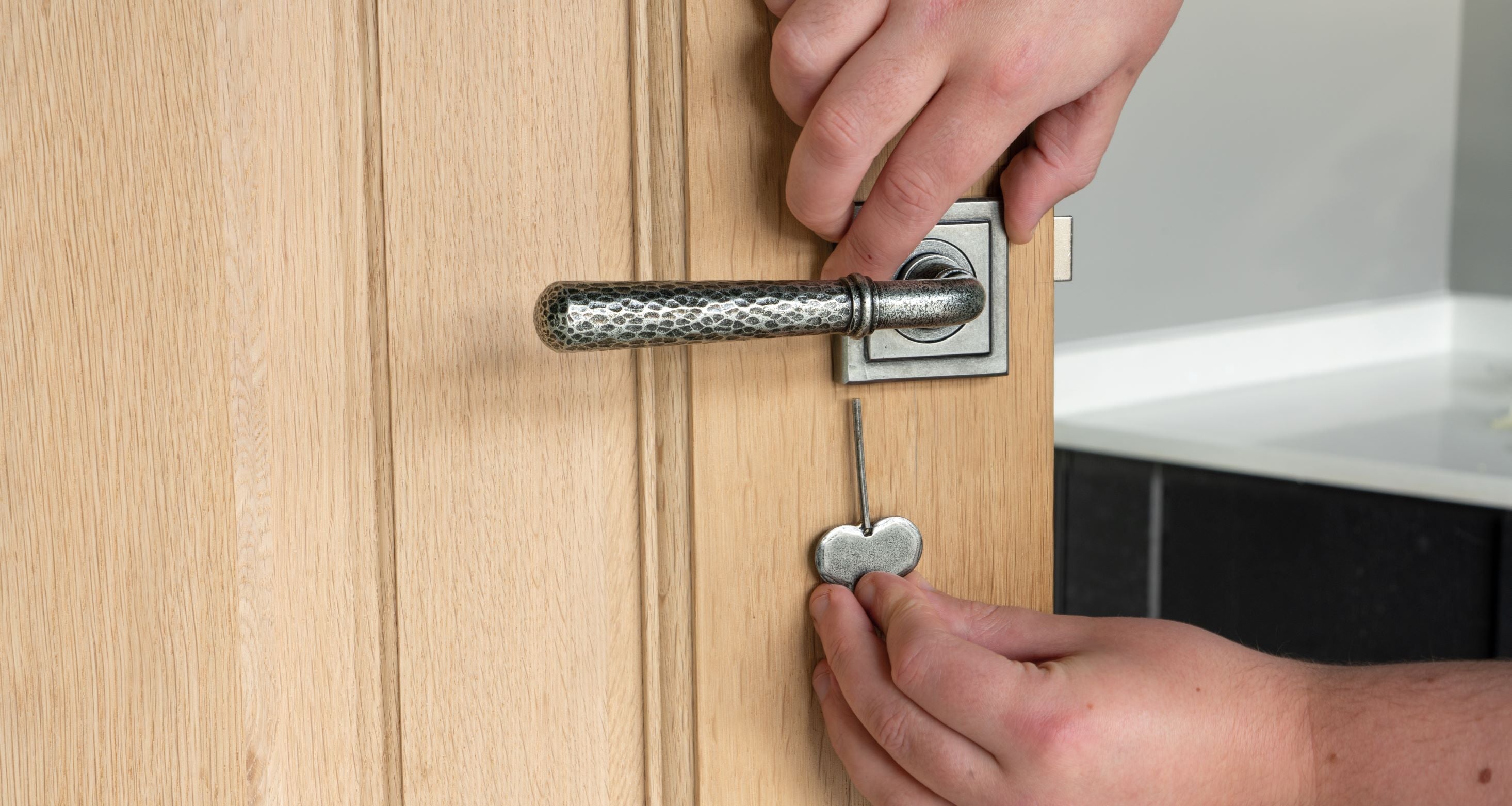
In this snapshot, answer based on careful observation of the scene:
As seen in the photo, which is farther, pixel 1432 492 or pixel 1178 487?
pixel 1178 487

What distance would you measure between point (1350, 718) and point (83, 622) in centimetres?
45

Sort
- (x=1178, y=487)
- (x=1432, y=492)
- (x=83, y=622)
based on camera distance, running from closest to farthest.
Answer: (x=83, y=622), (x=1432, y=492), (x=1178, y=487)

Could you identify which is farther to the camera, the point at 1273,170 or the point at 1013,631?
the point at 1273,170

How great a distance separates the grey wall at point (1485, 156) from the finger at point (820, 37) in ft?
7.05

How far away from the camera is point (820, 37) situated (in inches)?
14.9

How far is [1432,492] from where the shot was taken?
123cm

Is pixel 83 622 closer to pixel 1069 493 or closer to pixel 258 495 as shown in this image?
pixel 258 495

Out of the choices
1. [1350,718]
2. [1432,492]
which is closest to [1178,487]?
[1432,492]

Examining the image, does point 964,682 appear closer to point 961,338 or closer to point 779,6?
point 961,338

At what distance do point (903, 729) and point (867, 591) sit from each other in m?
0.05

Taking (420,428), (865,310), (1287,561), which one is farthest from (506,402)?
(1287,561)

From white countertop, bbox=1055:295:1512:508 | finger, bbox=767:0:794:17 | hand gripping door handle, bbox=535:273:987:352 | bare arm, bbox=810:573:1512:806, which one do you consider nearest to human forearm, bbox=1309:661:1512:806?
bare arm, bbox=810:573:1512:806

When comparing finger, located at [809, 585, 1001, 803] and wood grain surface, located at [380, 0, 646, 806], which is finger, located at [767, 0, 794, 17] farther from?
finger, located at [809, 585, 1001, 803]

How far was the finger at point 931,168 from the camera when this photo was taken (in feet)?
1.27
